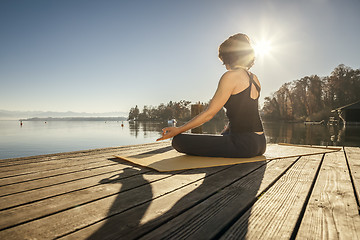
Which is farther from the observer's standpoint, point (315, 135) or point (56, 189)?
point (315, 135)

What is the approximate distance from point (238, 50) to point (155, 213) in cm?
212

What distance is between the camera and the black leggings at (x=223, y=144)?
248 centimetres

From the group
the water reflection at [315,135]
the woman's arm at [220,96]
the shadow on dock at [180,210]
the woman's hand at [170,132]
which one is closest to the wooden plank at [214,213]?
the shadow on dock at [180,210]

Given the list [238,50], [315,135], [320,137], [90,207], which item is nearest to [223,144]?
[238,50]

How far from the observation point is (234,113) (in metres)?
2.45

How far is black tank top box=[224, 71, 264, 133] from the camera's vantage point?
2352 millimetres

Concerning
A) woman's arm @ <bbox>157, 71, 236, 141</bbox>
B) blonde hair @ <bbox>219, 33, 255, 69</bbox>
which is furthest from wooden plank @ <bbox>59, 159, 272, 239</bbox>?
Answer: blonde hair @ <bbox>219, 33, 255, 69</bbox>

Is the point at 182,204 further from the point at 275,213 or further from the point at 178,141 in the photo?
the point at 178,141

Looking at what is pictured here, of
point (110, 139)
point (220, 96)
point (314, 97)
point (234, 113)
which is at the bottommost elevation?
point (110, 139)

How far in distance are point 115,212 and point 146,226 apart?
0.24m

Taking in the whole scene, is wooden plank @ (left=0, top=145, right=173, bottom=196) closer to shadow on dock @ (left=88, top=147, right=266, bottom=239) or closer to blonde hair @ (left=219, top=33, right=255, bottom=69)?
shadow on dock @ (left=88, top=147, right=266, bottom=239)

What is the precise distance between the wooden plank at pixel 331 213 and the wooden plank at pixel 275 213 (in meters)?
0.05

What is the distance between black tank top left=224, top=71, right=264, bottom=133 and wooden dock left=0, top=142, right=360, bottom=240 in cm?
55

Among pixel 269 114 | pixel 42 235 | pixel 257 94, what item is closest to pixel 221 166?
pixel 257 94
